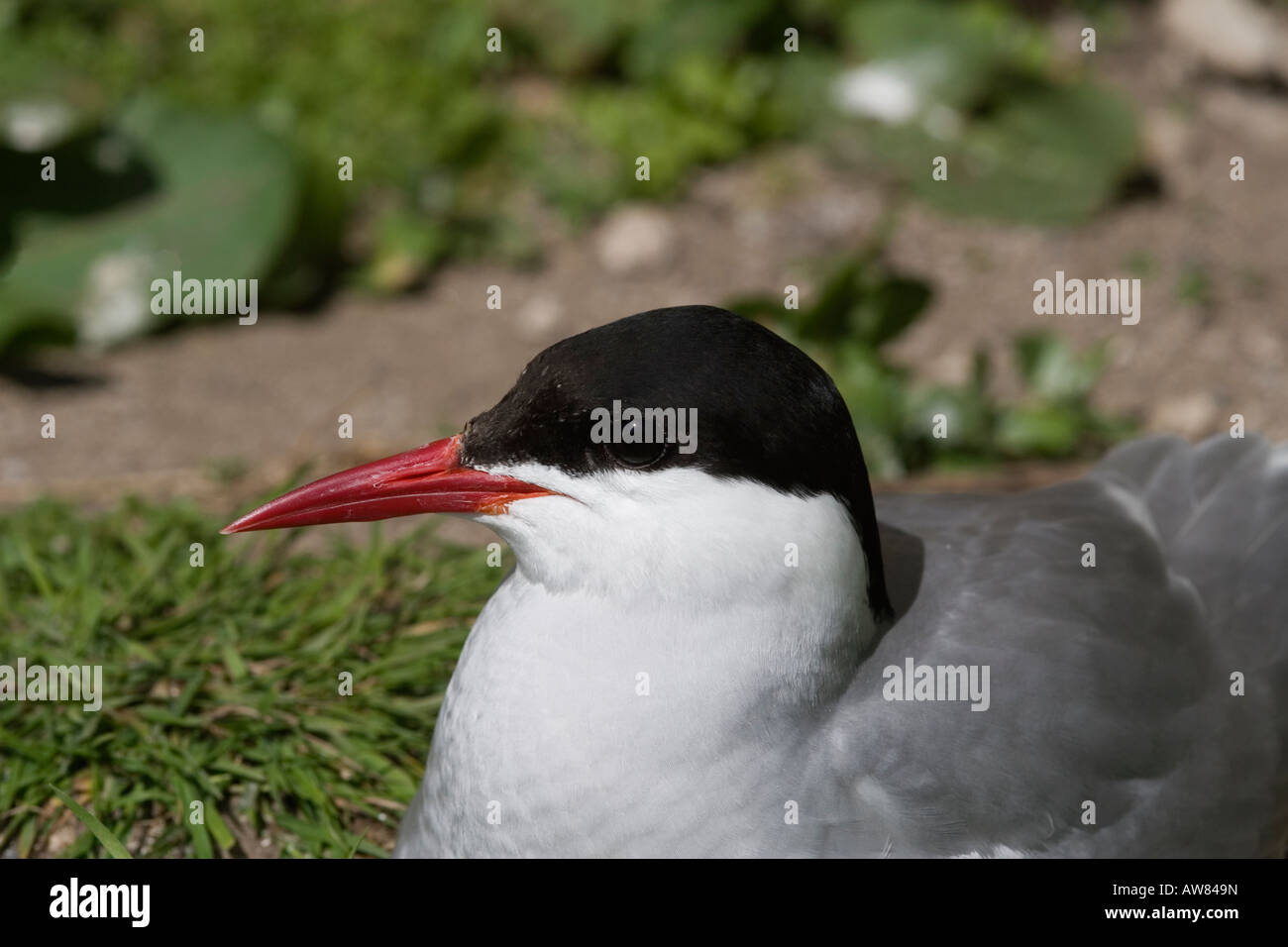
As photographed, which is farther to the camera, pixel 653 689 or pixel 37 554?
pixel 37 554

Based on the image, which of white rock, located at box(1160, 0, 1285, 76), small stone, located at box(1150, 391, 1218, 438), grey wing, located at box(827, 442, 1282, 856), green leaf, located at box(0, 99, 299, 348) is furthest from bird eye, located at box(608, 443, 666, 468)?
white rock, located at box(1160, 0, 1285, 76)

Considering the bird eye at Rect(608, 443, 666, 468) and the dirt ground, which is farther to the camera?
the dirt ground

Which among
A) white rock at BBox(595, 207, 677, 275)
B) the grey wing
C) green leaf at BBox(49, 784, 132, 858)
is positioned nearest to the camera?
the grey wing

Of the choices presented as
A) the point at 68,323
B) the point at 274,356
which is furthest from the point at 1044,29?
the point at 68,323

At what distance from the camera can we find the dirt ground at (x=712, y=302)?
469cm

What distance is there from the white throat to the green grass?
0.70 metres

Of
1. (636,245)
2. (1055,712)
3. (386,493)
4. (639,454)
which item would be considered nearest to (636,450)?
(639,454)

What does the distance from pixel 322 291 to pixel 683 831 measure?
3887mm

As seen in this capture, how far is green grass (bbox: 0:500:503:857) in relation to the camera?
288cm

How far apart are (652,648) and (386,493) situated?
0.54 metres

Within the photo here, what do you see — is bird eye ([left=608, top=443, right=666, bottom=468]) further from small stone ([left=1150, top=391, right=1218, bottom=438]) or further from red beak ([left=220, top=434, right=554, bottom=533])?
small stone ([left=1150, top=391, right=1218, bottom=438])

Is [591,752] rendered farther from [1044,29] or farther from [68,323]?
[1044,29]

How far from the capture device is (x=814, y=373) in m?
2.19
